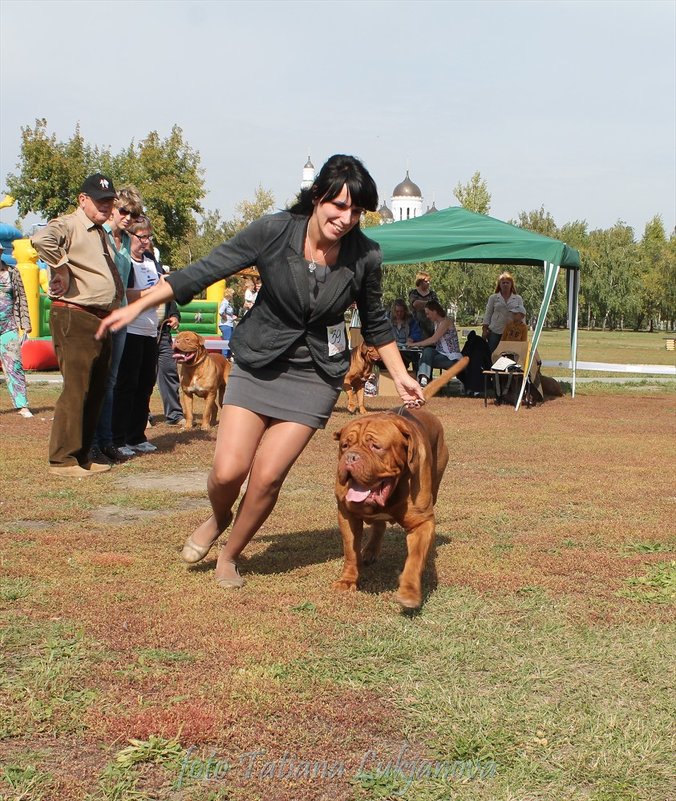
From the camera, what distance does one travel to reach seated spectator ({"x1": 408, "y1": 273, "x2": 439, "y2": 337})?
1770 centimetres

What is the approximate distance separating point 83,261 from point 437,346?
10108 millimetres

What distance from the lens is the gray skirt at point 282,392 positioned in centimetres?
466

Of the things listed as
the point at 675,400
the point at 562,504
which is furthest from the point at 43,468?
the point at 675,400

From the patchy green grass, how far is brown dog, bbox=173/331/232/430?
4317mm

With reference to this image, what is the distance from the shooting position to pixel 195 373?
11648 millimetres

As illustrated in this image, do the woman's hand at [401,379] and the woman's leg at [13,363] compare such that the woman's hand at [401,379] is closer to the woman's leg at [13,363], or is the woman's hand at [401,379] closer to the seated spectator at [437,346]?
the woman's leg at [13,363]

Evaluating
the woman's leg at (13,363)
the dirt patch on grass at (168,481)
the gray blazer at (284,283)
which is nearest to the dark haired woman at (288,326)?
the gray blazer at (284,283)

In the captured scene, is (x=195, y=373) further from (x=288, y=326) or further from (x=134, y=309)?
(x=134, y=309)

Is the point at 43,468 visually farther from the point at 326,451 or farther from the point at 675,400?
the point at 675,400

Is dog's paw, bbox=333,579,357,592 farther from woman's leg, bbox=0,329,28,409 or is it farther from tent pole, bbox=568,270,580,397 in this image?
tent pole, bbox=568,270,580,397

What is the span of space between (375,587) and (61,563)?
5.61 ft

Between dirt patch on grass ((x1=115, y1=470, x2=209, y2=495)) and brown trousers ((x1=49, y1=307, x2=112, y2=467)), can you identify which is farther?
brown trousers ((x1=49, y1=307, x2=112, y2=467))

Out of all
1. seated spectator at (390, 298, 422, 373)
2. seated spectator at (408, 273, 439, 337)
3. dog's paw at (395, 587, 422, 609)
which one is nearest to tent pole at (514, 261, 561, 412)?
seated spectator at (408, 273, 439, 337)

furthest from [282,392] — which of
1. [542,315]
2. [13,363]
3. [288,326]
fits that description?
[542,315]
